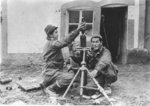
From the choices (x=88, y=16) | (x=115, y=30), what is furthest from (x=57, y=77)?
(x=115, y=30)

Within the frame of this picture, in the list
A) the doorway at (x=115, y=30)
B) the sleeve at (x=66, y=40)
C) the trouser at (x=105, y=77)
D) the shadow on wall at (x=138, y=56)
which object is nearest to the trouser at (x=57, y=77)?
the trouser at (x=105, y=77)

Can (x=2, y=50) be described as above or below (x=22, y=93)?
above

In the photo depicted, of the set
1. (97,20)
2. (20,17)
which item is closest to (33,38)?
(20,17)

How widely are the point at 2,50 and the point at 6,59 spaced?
0.33m

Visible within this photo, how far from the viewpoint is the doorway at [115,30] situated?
9.81m

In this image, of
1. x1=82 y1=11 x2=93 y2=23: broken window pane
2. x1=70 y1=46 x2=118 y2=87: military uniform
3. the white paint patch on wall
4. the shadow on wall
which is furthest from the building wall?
x1=70 y1=46 x2=118 y2=87: military uniform

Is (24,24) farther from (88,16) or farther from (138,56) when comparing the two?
(138,56)

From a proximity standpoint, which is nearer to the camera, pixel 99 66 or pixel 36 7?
pixel 99 66

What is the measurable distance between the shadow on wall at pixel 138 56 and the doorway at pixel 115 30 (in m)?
0.39

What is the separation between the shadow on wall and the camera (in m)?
9.28

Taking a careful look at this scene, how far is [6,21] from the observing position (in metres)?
9.05

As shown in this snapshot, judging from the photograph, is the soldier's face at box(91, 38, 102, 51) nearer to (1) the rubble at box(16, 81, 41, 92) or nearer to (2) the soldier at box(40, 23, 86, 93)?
(2) the soldier at box(40, 23, 86, 93)

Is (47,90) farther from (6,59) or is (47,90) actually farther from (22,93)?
(6,59)

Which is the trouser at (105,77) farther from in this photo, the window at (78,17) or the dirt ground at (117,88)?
the window at (78,17)
